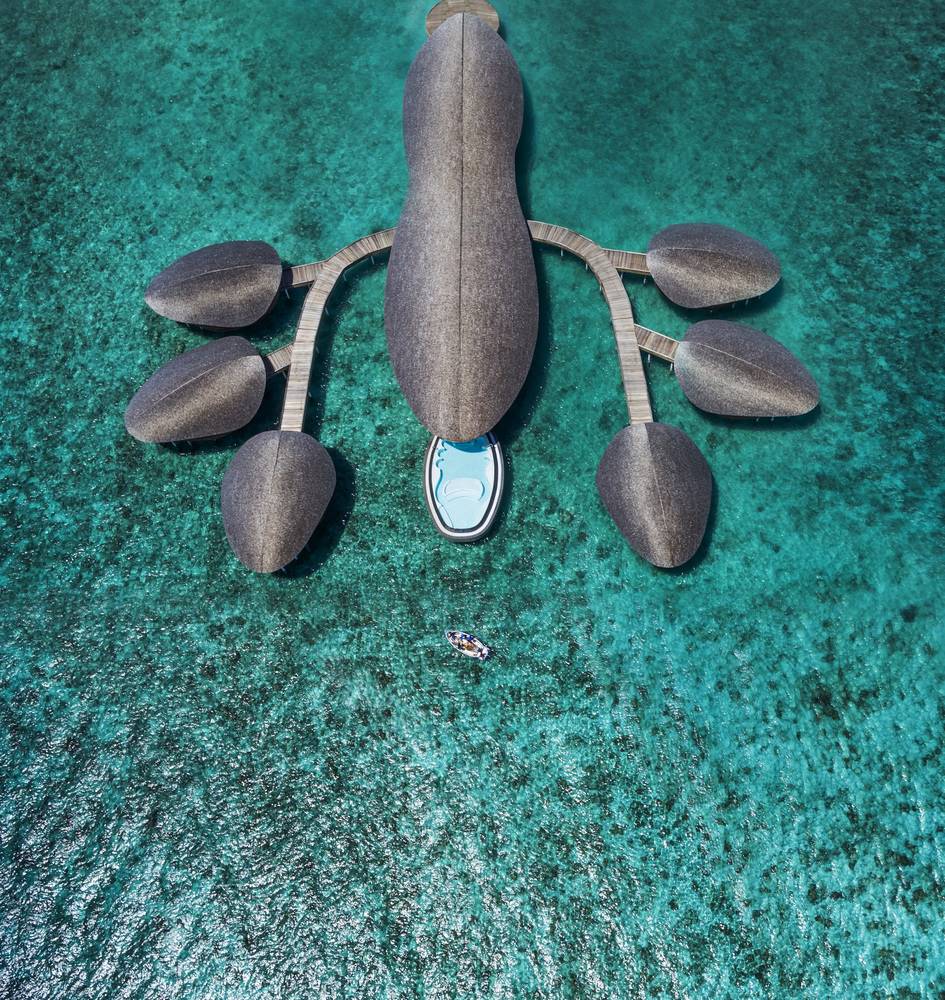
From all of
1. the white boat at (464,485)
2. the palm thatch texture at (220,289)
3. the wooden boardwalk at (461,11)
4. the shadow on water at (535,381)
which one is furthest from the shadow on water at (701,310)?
the wooden boardwalk at (461,11)

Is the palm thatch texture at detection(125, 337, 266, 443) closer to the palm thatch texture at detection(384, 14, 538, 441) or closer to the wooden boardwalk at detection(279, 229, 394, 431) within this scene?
the wooden boardwalk at detection(279, 229, 394, 431)

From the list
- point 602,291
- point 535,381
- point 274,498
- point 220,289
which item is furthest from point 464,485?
point 220,289

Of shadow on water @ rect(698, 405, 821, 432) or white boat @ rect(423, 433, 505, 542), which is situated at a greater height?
white boat @ rect(423, 433, 505, 542)

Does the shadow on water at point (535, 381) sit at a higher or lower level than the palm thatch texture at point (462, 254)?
lower

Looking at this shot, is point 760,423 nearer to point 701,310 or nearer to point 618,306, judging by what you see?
point 701,310

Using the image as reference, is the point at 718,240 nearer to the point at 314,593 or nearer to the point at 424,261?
the point at 424,261

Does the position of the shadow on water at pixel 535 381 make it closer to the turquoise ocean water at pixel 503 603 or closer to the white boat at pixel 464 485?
the turquoise ocean water at pixel 503 603

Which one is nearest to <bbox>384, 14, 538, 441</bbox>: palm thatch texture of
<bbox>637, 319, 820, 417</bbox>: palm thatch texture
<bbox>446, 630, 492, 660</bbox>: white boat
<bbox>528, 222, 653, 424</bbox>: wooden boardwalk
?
<bbox>528, 222, 653, 424</bbox>: wooden boardwalk
